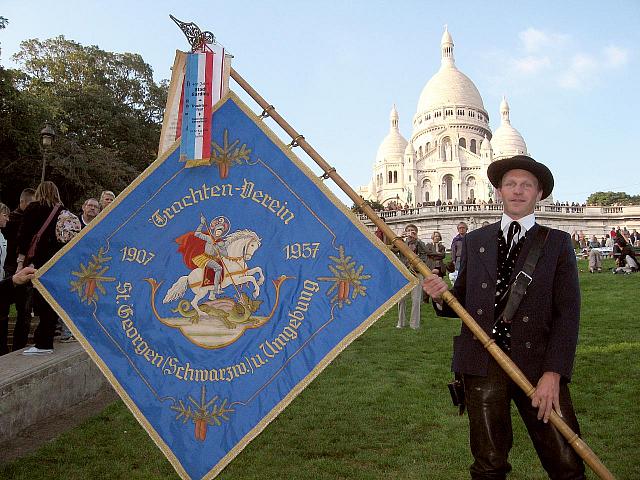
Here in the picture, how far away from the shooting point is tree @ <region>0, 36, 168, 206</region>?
94.7 feet

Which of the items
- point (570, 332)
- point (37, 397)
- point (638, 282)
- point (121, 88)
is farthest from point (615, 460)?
point (121, 88)

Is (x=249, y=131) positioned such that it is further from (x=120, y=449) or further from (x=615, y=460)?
(x=615, y=460)

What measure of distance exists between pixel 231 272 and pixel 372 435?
2349 millimetres

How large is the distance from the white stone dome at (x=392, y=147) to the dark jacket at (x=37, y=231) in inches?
3852

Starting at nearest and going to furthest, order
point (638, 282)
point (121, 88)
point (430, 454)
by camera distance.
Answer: point (430, 454), point (638, 282), point (121, 88)

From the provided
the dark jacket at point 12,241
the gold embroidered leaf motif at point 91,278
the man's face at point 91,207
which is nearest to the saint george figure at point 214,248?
the gold embroidered leaf motif at point 91,278

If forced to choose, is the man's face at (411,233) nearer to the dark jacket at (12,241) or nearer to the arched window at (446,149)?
the dark jacket at (12,241)

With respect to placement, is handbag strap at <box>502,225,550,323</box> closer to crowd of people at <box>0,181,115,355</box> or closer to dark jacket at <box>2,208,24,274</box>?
crowd of people at <box>0,181,115,355</box>

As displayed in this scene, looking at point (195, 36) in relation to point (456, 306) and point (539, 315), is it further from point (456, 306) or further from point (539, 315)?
point (539, 315)

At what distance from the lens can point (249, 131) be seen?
4.01m

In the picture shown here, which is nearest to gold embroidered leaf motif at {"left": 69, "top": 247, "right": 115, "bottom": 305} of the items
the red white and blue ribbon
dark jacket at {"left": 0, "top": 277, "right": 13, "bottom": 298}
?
the red white and blue ribbon

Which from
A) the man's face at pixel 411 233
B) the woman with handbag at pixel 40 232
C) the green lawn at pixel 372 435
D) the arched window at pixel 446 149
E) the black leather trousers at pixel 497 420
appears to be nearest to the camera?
the black leather trousers at pixel 497 420

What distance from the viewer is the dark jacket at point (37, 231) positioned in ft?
21.5

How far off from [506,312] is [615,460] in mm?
2255
